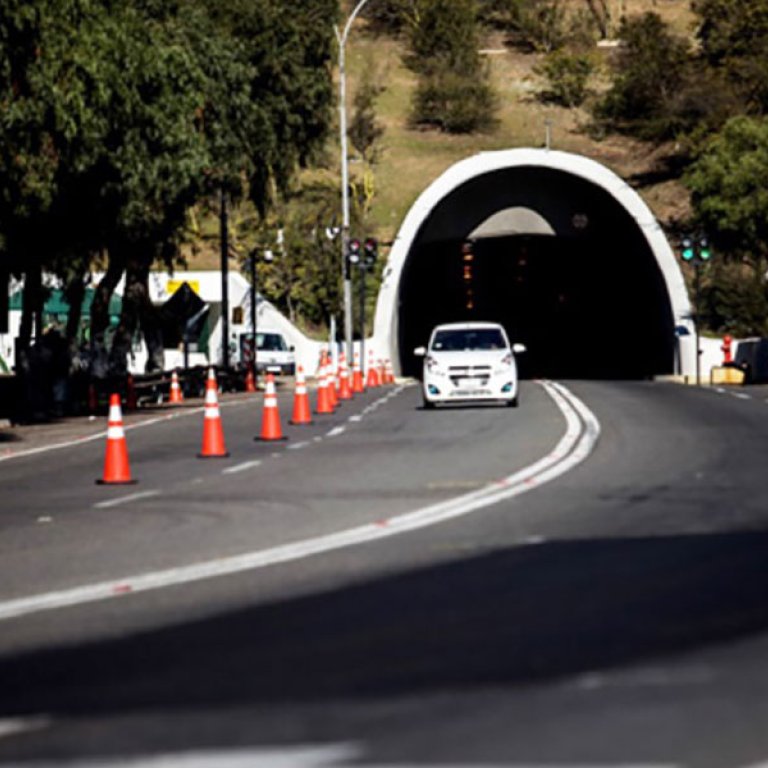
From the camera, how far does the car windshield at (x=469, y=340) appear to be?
136 feet

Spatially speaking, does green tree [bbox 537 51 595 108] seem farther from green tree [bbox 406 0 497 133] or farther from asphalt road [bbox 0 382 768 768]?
asphalt road [bbox 0 382 768 768]

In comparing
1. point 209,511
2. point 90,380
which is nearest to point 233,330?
point 90,380

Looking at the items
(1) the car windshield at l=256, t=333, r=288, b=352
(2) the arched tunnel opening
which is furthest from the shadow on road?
(1) the car windshield at l=256, t=333, r=288, b=352

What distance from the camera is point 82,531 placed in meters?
16.8

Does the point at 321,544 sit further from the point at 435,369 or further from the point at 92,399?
the point at 92,399

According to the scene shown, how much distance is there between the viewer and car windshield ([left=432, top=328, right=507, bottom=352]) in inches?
1631

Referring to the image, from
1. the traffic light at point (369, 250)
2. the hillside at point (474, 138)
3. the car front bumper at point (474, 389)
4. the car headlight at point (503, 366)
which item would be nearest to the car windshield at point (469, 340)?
the car headlight at point (503, 366)

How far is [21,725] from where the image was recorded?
26.6 ft

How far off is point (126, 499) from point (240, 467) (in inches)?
168

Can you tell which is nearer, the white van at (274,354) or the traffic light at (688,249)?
the traffic light at (688,249)

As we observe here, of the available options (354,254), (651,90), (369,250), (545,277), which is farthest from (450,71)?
(354,254)

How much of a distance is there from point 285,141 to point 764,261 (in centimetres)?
4569

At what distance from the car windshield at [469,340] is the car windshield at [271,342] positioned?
136 feet

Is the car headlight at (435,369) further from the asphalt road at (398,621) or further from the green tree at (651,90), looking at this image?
the green tree at (651,90)
